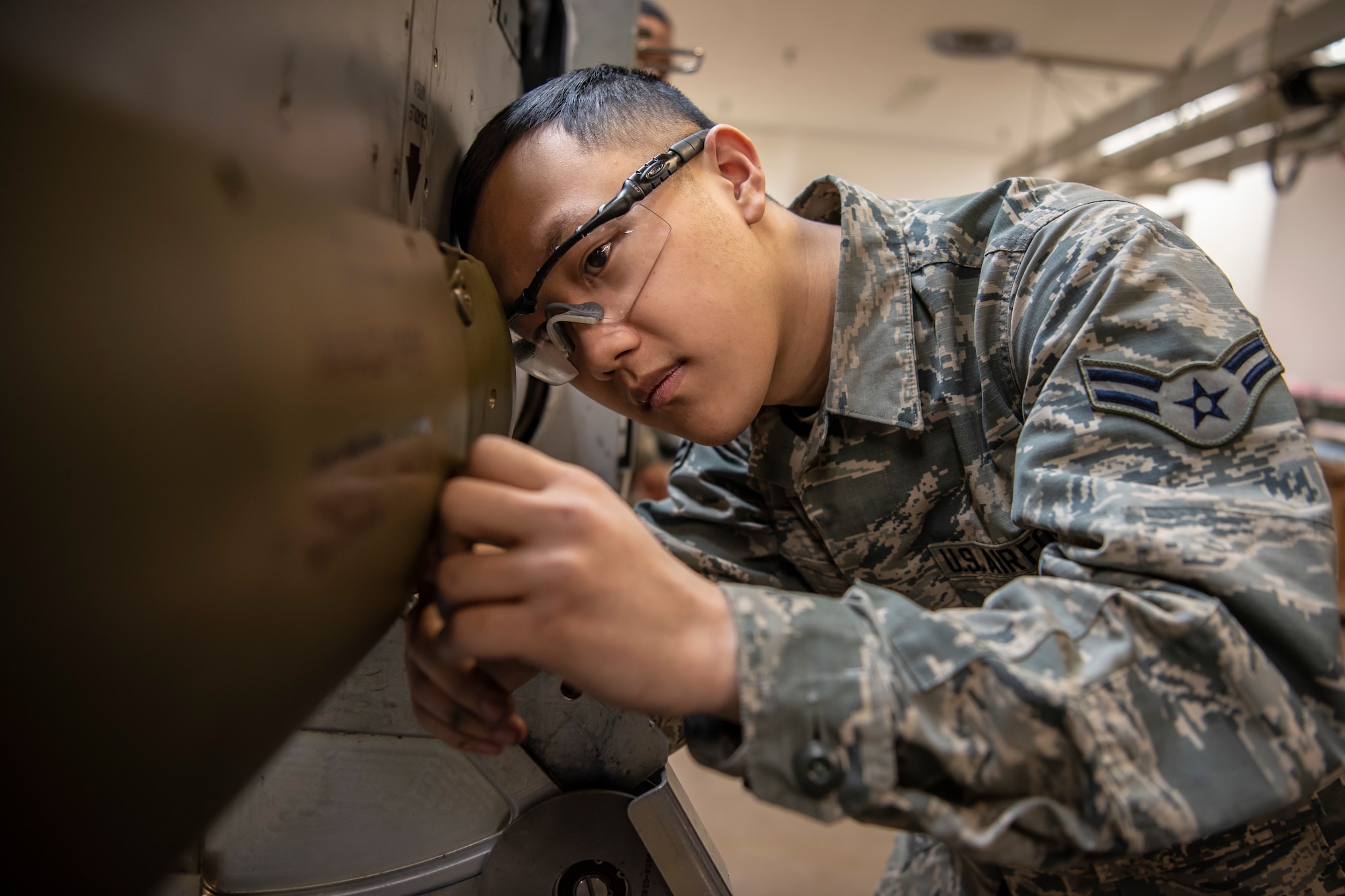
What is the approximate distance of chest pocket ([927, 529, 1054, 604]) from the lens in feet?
2.48

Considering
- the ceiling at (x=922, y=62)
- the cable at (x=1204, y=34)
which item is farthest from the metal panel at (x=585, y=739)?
the cable at (x=1204, y=34)

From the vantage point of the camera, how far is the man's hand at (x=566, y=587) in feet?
1.23

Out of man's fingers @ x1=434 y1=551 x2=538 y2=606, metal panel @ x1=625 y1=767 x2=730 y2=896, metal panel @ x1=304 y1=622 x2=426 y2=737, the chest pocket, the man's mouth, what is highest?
man's fingers @ x1=434 y1=551 x2=538 y2=606

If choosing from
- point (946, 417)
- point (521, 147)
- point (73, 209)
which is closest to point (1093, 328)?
point (946, 417)

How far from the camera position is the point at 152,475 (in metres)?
0.23

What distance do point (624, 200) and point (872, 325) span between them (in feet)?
0.96

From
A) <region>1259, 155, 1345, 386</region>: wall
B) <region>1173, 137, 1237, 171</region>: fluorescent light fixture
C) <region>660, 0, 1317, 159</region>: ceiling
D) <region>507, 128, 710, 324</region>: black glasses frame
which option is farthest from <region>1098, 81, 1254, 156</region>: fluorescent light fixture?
<region>507, 128, 710, 324</region>: black glasses frame

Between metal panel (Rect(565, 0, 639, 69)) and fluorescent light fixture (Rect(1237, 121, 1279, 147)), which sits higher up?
metal panel (Rect(565, 0, 639, 69))

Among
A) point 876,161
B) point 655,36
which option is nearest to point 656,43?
point 655,36

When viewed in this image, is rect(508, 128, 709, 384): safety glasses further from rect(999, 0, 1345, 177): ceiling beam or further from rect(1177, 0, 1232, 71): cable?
rect(1177, 0, 1232, 71): cable

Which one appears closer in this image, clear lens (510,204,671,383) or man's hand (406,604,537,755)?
man's hand (406,604,537,755)

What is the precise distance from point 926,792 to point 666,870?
0.91 feet

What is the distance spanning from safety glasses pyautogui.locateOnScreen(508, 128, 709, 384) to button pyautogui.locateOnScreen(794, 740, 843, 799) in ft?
1.31

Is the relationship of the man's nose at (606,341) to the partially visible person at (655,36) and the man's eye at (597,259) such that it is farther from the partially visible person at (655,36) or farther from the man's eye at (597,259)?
the partially visible person at (655,36)
